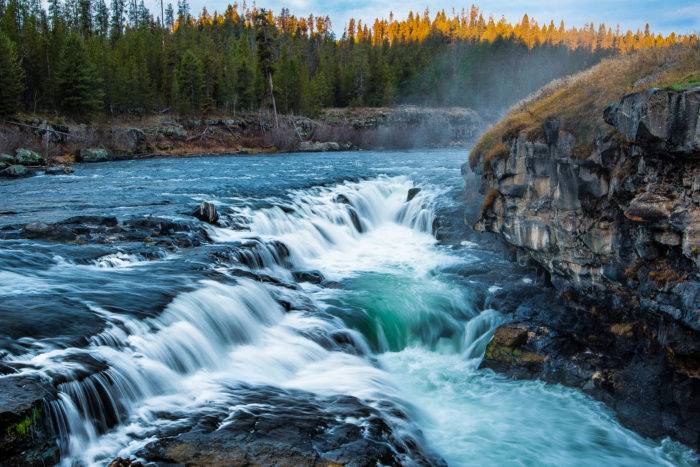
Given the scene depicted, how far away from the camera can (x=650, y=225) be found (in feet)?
32.7

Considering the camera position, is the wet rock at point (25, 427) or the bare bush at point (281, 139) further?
the bare bush at point (281, 139)

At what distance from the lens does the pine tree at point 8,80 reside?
45.1 metres

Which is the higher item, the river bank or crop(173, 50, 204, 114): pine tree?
crop(173, 50, 204, 114): pine tree

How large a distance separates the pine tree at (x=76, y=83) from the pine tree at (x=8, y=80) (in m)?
4.91

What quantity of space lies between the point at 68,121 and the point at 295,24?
96.2m

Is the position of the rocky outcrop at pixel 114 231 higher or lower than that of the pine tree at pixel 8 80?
lower

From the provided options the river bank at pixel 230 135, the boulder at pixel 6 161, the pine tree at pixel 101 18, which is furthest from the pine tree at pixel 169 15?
the boulder at pixel 6 161

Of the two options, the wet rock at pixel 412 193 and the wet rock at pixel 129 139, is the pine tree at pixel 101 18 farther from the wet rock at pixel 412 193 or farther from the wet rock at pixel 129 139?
the wet rock at pixel 412 193

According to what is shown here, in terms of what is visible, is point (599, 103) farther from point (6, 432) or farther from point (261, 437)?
point (6, 432)

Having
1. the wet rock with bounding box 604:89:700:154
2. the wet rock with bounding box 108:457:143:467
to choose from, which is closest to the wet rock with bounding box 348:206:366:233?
the wet rock with bounding box 604:89:700:154

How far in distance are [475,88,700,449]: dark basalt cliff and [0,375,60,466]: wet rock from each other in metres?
8.28

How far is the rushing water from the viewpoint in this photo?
8320 mm

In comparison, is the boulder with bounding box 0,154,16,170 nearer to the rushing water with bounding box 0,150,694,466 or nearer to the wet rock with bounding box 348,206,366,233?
the rushing water with bounding box 0,150,694,466

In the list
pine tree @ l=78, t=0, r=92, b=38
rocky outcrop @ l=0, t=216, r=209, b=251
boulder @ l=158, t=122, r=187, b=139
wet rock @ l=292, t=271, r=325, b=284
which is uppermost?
pine tree @ l=78, t=0, r=92, b=38
